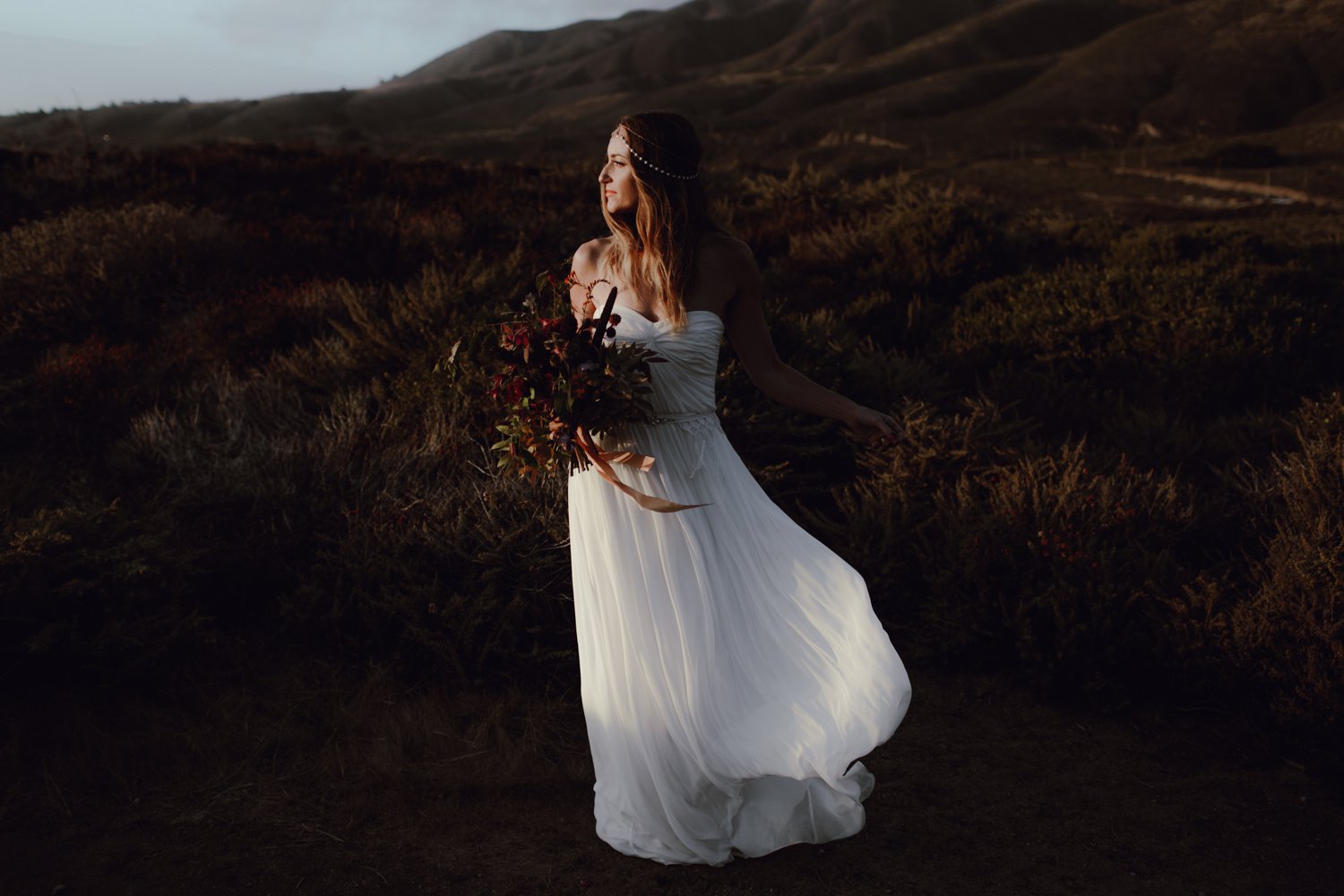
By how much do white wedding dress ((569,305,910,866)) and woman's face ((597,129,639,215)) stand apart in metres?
0.31

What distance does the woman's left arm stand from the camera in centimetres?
295

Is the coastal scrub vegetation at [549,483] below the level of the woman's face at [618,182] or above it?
below

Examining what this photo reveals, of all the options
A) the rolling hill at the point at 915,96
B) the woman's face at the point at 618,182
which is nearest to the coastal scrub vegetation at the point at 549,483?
the woman's face at the point at 618,182

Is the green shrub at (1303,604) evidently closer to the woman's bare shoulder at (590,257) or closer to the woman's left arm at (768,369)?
the woman's left arm at (768,369)

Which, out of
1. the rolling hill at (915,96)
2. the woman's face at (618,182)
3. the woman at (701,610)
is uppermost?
the rolling hill at (915,96)

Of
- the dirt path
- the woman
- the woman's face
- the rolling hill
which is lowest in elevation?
the dirt path

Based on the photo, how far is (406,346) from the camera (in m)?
6.77

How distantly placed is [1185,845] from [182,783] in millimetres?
3717

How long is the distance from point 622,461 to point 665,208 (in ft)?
2.49

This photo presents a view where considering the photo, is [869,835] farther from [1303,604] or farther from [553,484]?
[553,484]

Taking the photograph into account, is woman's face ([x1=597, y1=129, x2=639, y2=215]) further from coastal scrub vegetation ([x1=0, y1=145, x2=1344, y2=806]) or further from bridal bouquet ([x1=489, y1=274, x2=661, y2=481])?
coastal scrub vegetation ([x1=0, y1=145, x2=1344, y2=806])

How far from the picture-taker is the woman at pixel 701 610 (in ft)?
9.27

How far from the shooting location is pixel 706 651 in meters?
2.91

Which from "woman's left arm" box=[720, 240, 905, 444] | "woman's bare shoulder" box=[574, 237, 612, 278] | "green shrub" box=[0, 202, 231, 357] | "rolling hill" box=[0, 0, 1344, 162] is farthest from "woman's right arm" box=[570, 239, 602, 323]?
"rolling hill" box=[0, 0, 1344, 162]
